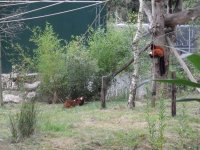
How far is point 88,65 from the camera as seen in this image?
1190cm

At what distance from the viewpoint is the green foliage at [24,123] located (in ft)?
18.9

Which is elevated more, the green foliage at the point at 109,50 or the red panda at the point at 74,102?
the green foliage at the point at 109,50

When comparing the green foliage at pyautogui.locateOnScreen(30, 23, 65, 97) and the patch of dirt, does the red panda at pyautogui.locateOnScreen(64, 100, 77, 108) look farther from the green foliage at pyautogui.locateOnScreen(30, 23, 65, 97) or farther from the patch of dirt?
the patch of dirt

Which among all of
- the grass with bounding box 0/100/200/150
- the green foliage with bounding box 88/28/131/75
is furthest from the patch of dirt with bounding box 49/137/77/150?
the green foliage with bounding box 88/28/131/75

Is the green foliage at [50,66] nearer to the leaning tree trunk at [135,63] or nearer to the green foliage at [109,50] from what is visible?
the green foliage at [109,50]

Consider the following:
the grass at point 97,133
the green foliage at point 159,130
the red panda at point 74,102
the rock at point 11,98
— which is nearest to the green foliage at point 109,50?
the red panda at point 74,102

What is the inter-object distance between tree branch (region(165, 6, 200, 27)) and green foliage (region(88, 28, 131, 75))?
3.15m

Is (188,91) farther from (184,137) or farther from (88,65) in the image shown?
(184,137)

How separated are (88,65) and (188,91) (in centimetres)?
252

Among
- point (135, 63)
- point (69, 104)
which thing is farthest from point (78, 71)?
point (135, 63)

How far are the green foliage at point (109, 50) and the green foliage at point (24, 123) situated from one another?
6.47 metres

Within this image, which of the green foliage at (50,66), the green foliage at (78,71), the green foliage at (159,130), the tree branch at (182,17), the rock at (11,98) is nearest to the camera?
the green foliage at (159,130)

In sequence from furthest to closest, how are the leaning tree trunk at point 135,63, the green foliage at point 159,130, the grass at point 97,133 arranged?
1. the leaning tree trunk at point 135,63
2. the grass at point 97,133
3. the green foliage at point 159,130

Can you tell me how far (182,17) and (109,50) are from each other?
370 cm
